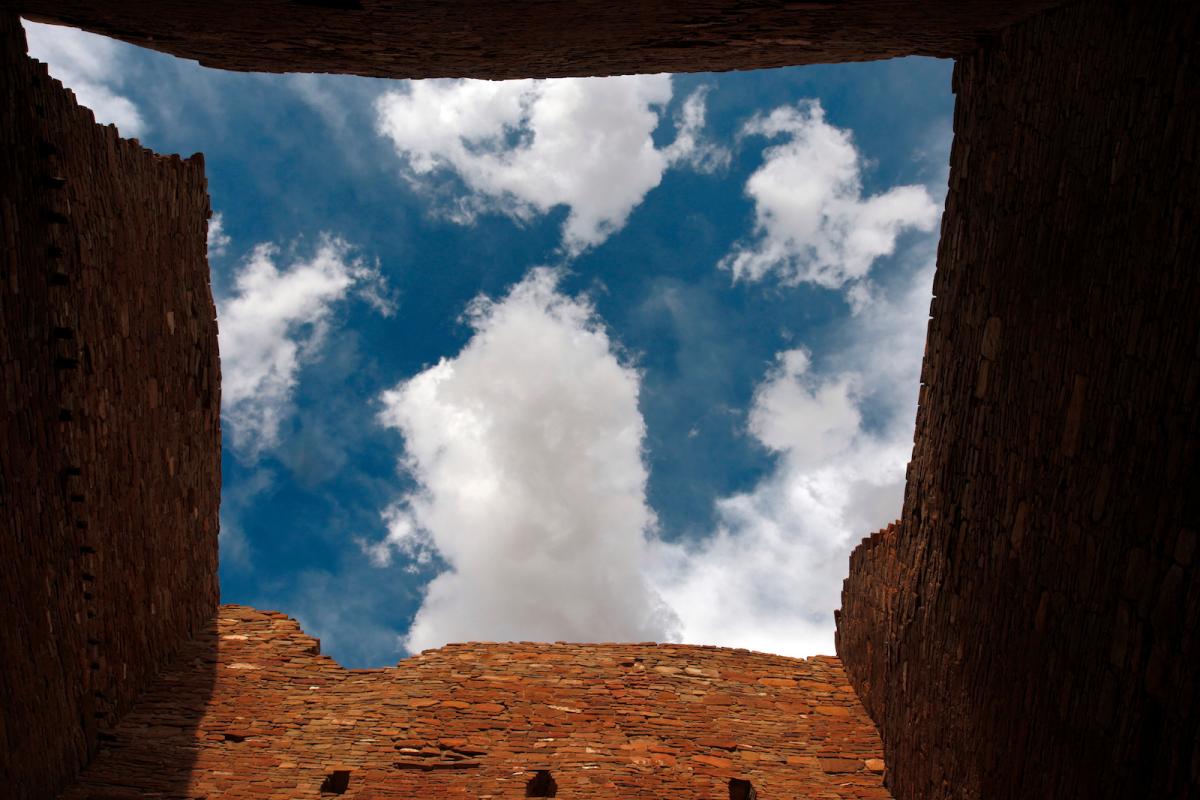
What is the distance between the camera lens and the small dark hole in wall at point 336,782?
8562mm

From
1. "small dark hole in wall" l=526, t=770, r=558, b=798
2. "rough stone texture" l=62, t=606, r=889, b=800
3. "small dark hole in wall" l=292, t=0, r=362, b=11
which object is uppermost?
"small dark hole in wall" l=292, t=0, r=362, b=11

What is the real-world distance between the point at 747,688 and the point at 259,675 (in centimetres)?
589

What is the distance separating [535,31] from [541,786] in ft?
23.1

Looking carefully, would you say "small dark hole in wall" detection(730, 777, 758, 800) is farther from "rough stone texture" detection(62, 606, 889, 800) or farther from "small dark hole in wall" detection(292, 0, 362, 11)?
"small dark hole in wall" detection(292, 0, 362, 11)

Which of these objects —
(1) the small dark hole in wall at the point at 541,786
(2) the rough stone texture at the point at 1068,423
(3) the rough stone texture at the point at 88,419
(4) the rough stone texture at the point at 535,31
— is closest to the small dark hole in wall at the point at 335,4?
(4) the rough stone texture at the point at 535,31

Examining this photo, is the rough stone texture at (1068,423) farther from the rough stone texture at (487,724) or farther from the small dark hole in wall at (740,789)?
the rough stone texture at (487,724)

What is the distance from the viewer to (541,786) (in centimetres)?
873

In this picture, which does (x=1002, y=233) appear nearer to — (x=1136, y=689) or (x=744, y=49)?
(x=744, y=49)

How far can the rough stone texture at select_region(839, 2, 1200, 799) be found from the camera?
3.81 metres

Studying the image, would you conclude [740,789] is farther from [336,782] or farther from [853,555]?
[336,782]

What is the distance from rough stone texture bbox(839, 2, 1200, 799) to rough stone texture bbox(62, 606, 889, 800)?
2248 millimetres

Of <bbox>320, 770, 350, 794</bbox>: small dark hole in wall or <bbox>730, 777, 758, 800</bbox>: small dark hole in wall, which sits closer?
<bbox>320, 770, 350, 794</bbox>: small dark hole in wall

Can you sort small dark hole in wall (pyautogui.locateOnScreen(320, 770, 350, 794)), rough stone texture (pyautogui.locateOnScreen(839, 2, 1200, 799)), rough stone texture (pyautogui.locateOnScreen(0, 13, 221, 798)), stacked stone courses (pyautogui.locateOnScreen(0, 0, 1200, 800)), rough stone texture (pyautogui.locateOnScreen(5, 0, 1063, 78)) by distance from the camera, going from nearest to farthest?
rough stone texture (pyautogui.locateOnScreen(839, 2, 1200, 799)) → stacked stone courses (pyautogui.locateOnScreen(0, 0, 1200, 800)) → rough stone texture (pyautogui.locateOnScreen(5, 0, 1063, 78)) → rough stone texture (pyautogui.locateOnScreen(0, 13, 221, 798)) → small dark hole in wall (pyautogui.locateOnScreen(320, 770, 350, 794))

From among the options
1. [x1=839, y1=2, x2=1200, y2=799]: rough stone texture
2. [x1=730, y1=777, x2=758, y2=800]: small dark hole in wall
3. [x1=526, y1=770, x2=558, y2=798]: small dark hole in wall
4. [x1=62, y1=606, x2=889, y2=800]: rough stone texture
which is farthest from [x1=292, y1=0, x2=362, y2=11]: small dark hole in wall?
[x1=730, y1=777, x2=758, y2=800]: small dark hole in wall
